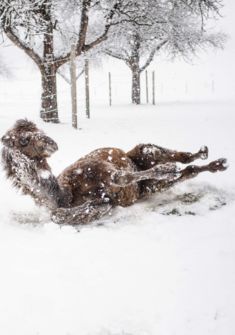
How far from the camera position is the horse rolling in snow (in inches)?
111

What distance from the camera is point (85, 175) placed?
341 centimetres

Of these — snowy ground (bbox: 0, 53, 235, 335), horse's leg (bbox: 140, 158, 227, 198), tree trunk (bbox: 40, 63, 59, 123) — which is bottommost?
snowy ground (bbox: 0, 53, 235, 335)

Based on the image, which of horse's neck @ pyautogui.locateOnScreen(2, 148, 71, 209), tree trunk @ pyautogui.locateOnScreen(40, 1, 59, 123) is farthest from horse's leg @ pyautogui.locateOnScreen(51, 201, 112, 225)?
tree trunk @ pyautogui.locateOnScreen(40, 1, 59, 123)

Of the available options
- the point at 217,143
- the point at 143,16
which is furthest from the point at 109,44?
→ the point at 217,143

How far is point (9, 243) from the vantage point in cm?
290

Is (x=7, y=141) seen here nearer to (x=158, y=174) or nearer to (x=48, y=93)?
(x=158, y=174)

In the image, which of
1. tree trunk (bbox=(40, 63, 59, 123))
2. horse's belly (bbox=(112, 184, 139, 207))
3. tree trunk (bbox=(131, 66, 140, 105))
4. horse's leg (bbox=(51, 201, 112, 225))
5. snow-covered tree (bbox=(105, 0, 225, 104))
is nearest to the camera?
horse's leg (bbox=(51, 201, 112, 225))

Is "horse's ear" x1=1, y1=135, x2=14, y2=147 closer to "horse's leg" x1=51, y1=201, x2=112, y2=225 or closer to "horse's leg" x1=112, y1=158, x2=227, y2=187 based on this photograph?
"horse's leg" x1=51, y1=201, x2=112, y2=225

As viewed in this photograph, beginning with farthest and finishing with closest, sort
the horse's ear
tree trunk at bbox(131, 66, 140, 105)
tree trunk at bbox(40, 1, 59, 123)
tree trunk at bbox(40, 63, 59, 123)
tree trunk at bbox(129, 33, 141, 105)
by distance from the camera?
tree trunk at bbox(131, 66, 140, 105) → tree trunk at bbox(129, 33, 141, 105) → tree trunk at bbox(40, 63, 59, 123) → tree trunk at bbox(40, 1, 59, 123) → the horse's ear

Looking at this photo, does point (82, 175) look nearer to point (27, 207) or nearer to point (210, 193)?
point (27, 207)

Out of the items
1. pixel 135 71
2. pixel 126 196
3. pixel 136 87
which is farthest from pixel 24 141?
pixel 135 71

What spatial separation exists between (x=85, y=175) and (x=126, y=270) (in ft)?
3.82

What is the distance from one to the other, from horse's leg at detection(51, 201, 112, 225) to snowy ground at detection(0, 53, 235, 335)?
0.07 m

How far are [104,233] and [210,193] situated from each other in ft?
4.84
